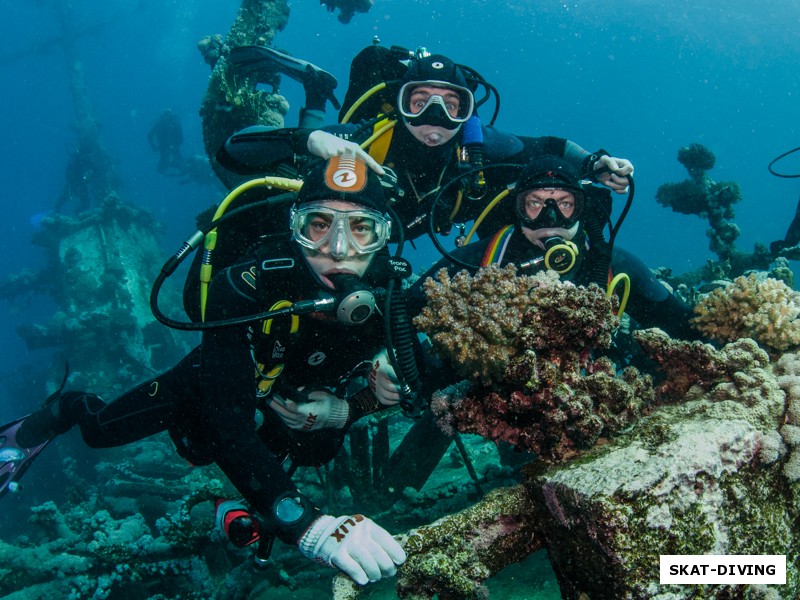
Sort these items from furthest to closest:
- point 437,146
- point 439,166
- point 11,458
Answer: point 439,166
point 437,146
point 11,458

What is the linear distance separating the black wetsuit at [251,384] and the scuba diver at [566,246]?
3.20 ft

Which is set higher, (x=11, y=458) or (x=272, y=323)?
(x=272, y=323)

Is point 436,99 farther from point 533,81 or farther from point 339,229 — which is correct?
point 533,81

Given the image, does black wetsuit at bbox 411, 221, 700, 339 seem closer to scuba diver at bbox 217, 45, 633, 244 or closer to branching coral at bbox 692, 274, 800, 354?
branching coral at bbox 692, 274, 800, 354

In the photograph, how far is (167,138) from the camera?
108 ft

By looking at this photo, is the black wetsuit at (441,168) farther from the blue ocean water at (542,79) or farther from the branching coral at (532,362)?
the blue ocean water at (542,79)

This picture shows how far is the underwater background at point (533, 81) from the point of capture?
326ft

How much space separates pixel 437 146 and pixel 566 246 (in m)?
2.18

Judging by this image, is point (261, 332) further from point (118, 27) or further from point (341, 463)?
point (118, 27)

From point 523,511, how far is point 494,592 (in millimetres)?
1411

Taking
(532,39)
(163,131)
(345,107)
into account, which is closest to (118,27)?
(163,131)

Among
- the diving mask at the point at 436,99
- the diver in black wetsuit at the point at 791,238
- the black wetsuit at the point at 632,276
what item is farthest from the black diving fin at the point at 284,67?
the diver in black wetsuit at the point at 791,238

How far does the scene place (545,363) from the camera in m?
2.44

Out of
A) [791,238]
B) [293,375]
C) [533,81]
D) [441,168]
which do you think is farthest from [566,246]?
[533,81]
